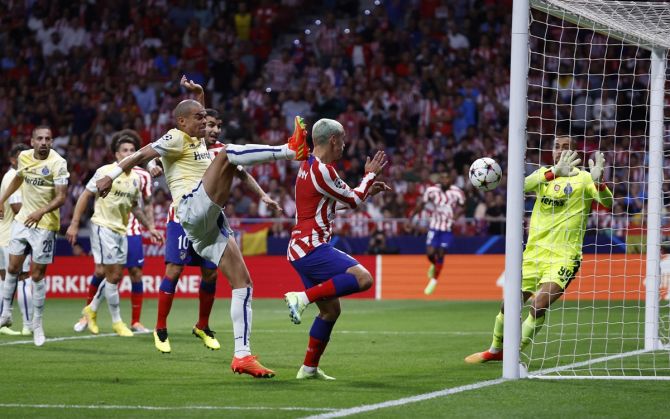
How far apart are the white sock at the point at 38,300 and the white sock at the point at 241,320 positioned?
14.1ft

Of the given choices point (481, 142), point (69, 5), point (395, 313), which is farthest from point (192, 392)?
point (69, 5)

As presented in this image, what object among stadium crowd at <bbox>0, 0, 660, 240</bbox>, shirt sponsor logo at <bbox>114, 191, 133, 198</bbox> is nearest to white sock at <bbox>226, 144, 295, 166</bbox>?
shirt sponsor logo at <bbox>114, 191, 133, 198</bbox>

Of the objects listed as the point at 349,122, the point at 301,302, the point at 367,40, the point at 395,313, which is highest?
the point at 367,40

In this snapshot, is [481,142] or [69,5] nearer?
[481,142]

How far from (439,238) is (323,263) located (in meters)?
14.3

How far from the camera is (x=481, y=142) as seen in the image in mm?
25688

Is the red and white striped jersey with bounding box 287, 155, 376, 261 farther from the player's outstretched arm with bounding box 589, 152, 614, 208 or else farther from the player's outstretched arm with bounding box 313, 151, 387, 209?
the player's outstretched arm with bounding box 589, 152, 614, 208

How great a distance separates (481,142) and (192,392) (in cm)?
1829

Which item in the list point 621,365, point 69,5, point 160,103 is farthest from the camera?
point 69,5

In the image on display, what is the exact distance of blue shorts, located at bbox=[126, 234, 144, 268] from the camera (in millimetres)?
14508

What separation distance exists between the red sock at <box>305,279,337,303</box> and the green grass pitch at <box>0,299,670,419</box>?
2.18ft

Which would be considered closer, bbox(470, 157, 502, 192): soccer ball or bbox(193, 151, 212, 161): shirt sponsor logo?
bbox(470, 157, 502, 192): soccer ball

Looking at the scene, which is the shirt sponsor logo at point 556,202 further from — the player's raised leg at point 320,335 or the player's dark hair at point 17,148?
the player's dark hair at point 17,148

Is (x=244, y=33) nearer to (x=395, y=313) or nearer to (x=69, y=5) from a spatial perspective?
(x=69, y=5)
